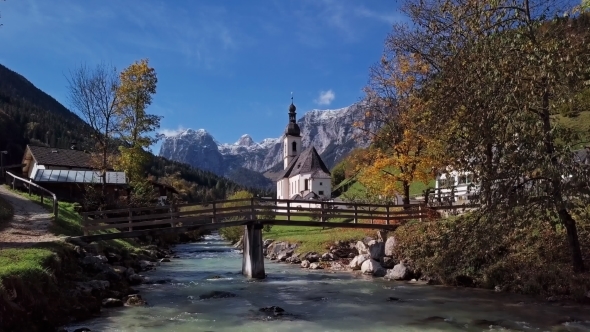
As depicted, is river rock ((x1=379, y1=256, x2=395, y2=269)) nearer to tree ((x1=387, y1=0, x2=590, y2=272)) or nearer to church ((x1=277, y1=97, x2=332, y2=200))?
tree ((x1=387, y1=0, x2=590, y2=272))

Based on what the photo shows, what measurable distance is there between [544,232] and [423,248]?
5.15 meters

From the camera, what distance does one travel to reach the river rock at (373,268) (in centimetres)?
2333

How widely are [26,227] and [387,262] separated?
16.8 metres

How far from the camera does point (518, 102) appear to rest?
1410 centimetres

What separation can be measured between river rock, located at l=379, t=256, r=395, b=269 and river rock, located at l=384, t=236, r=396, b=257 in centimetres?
A: 29

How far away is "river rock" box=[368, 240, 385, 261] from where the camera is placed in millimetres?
24800

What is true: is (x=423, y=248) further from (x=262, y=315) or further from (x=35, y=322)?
(x=35, y=322)

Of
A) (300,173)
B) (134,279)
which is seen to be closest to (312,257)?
(134,279)

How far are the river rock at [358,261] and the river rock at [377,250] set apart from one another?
0.32 m

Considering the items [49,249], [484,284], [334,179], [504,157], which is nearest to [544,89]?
[504,157]

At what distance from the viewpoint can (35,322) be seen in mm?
11172

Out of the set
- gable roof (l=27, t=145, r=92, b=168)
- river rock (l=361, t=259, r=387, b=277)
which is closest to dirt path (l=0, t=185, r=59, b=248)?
river rock (l=361, t=259, r=387, b=277)

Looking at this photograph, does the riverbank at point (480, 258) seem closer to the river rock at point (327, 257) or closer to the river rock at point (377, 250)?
the river rock at point (377, 250)

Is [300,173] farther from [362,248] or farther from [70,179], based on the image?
[362,248]
